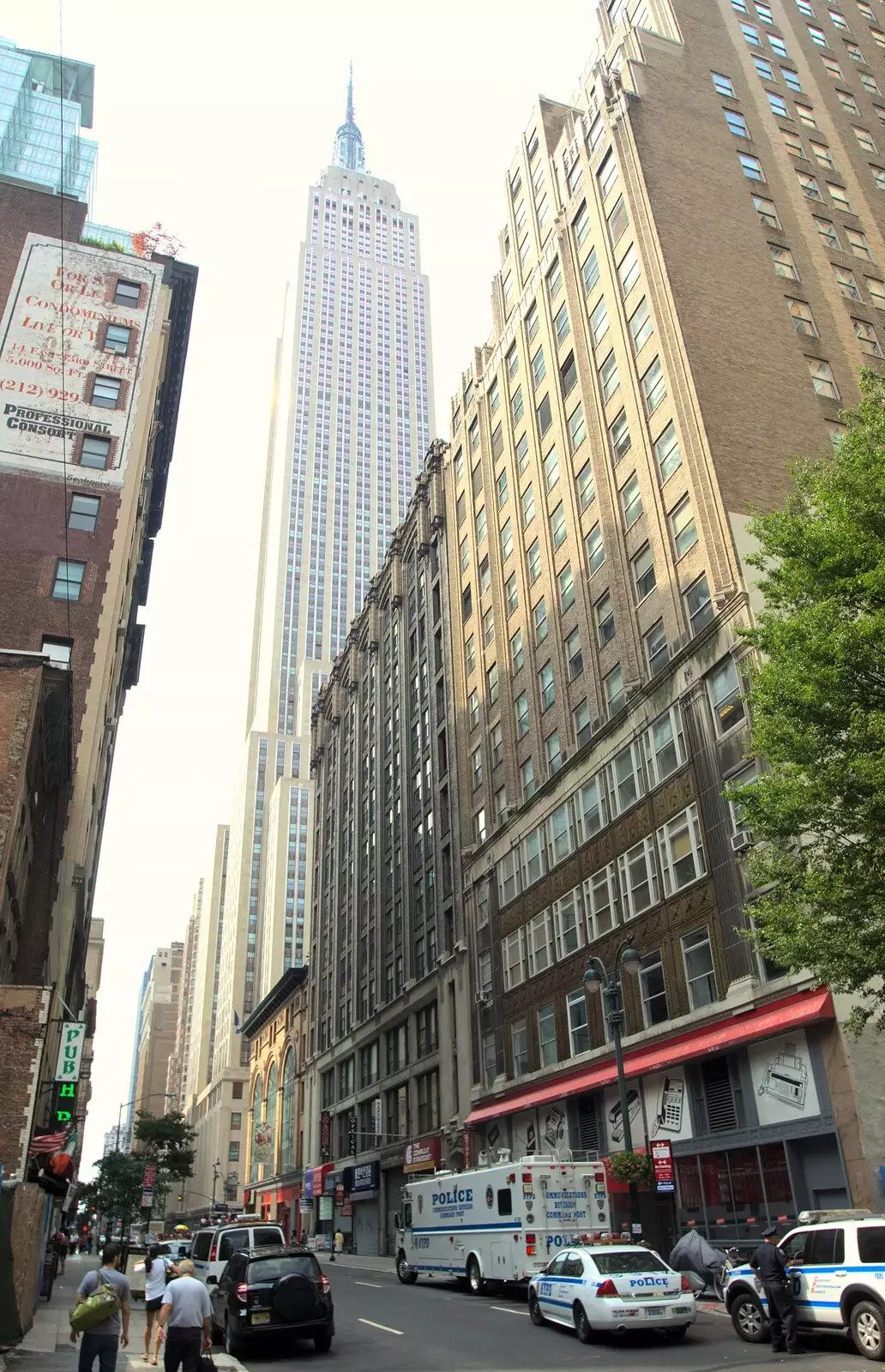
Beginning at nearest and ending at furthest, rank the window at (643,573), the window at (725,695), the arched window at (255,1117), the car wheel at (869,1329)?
the car wheel at (869,1329) → the window at (725,695) → the window at (643,573) → the arched window at (255,1117)

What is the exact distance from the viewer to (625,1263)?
16688 millimetres

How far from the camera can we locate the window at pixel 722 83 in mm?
52188

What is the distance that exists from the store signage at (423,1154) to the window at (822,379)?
132 feet

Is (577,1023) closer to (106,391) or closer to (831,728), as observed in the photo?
(831,728)

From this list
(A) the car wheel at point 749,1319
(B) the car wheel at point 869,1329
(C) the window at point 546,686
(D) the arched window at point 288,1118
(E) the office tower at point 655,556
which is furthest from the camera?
(D) the arched window at point 288,1118

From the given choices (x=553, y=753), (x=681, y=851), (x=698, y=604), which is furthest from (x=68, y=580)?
(x=681, y=851)

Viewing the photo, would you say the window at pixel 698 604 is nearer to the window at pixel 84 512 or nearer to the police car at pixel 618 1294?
the police car at pixel 618 1294

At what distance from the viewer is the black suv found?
1614cm

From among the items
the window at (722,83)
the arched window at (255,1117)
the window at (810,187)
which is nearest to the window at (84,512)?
the window at (810,187)

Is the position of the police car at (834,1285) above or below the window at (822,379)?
below

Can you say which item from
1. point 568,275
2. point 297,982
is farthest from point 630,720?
point 297,982

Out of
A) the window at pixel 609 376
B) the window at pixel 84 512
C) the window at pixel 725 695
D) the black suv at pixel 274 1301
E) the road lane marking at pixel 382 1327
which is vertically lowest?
the road lane marking at pixel 382 1327

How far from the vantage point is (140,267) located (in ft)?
178

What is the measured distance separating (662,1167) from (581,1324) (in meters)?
7.21
